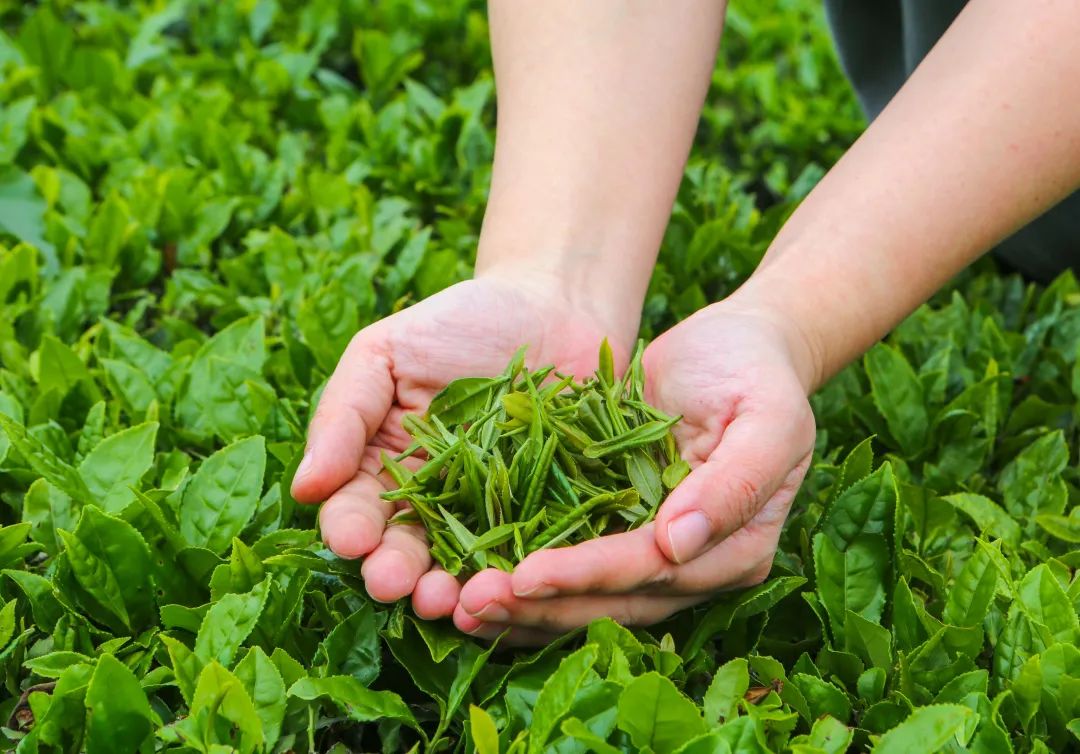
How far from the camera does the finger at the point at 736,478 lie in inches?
55.4

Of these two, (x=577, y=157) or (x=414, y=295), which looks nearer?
(x=577, y=157)

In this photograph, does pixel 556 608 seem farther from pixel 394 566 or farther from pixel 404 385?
pixel 404 385

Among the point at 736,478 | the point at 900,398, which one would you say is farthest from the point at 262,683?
the point at 900,398

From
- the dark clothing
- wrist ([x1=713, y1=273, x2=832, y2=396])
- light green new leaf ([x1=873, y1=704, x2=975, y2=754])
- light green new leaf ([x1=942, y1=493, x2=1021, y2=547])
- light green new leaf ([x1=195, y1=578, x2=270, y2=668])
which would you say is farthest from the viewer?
the dark clothing

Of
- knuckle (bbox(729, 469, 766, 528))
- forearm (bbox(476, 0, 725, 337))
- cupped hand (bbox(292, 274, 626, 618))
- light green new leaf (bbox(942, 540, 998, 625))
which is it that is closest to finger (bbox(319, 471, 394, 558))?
cupped hand (bbox(292, 274, 626, 618))

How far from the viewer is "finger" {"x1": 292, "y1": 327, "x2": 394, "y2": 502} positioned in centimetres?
153

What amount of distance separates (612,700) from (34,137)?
2.40 m

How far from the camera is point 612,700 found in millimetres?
1367

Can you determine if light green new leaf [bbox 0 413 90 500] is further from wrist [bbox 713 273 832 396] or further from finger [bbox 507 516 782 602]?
wrist [bbox 713 273 832 396]

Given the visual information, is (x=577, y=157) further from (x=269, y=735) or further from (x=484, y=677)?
(x=269, y=735)

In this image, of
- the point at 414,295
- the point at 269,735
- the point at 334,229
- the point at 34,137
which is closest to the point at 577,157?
the point at 414,295

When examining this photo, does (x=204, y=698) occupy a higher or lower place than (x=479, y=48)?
lower

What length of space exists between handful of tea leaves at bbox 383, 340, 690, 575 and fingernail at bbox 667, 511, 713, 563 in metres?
0.16

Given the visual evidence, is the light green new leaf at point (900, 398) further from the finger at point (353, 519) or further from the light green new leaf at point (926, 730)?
the finger at point (353, 519)
